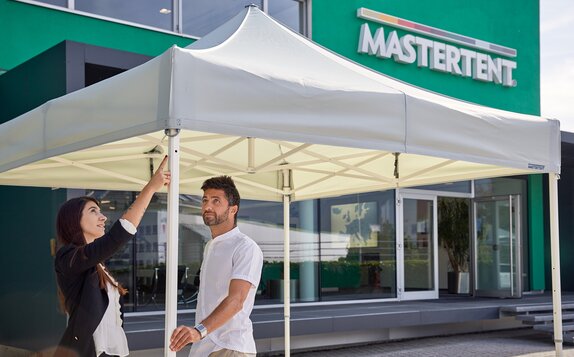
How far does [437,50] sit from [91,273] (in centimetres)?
1155

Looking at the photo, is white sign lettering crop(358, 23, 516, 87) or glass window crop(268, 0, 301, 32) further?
white sign lettering crop(358, 23, 516, 87)

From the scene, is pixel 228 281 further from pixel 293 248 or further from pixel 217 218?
pixel 293 248

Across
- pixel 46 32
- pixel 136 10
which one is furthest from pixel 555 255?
pixel 136 10

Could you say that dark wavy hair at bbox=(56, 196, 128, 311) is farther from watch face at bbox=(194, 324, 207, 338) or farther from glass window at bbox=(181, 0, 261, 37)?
glass window at bbox=(181, 0, 261, 37)

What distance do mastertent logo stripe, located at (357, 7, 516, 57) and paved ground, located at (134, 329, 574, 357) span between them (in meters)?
5.38

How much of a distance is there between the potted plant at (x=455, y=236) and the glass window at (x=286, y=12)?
577 centimetres

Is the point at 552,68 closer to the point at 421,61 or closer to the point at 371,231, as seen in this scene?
the point at 421,61

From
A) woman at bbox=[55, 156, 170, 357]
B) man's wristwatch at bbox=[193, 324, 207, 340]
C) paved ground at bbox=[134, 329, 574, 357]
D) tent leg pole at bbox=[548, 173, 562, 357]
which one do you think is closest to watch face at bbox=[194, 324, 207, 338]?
man's wristwatch at bbox=[193, 324, 207, 340]

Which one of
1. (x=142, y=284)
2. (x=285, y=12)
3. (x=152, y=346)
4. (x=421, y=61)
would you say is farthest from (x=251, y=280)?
(x=421, y=61)

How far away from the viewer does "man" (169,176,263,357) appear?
3.41 m

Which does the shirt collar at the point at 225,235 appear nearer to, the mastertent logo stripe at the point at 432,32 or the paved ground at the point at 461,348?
the paved ground at the point at 461,348

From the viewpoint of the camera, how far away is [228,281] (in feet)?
11.7

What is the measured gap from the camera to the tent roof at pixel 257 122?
3.38 meters

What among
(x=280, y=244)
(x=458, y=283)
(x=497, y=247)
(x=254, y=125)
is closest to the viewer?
(x=254, y=125)
